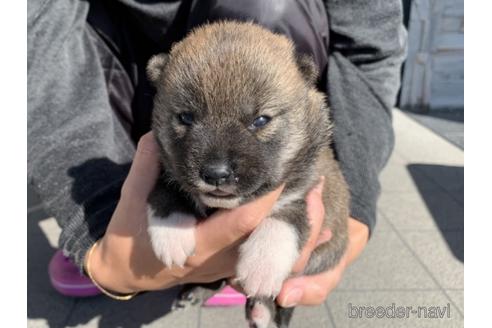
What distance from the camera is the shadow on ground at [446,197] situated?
4.24 meters

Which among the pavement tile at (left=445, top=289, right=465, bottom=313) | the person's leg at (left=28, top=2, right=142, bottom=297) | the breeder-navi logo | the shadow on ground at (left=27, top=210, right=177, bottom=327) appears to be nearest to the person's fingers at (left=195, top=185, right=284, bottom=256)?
the person's leg at (left=28, top=2, right=142, bottom=297)

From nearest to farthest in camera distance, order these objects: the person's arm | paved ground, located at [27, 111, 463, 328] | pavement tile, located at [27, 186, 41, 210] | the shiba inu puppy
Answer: the shiba inu puppy
the person's arm
paved ground, located at [27, 111, 463, 328]
pavement tile, located at [27, 186, 41, 210]

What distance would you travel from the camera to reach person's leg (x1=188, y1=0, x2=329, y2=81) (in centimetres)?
225

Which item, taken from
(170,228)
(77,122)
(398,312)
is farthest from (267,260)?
(398,312)

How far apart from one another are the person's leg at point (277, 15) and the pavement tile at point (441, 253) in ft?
7.38

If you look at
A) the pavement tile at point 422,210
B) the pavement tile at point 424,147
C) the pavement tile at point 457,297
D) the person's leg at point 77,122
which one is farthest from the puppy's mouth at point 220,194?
the pavement tile at point 424,147

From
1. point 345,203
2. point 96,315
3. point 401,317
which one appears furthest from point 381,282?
point 96,315

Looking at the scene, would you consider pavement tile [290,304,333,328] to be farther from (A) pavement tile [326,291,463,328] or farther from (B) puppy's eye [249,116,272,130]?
(B) puppy's eye [249,116,272,130]

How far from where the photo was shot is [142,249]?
7.35ft

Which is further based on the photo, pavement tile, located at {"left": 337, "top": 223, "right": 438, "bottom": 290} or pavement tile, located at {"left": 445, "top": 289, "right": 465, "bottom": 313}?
→ pavement tile, located at {"left": 337, "top": 223, "right": 438, "bottom": 290}

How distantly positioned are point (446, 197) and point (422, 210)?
48 centimetres

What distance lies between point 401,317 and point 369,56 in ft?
6.19

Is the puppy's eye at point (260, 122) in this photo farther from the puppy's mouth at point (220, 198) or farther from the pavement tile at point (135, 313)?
the pavement tile at point (135, 313)

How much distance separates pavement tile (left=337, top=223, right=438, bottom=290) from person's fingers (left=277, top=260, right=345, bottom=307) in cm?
114
